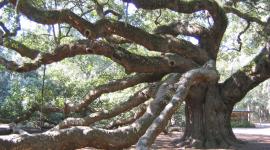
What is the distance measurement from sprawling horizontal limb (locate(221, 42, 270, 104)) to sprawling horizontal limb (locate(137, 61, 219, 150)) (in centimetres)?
170

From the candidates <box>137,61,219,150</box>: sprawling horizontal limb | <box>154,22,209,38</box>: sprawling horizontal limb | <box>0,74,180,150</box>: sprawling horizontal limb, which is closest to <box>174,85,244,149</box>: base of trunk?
<box>137,61,219,150</box>: sprawling horizontal limb

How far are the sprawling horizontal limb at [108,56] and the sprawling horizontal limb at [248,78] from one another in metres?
1.64

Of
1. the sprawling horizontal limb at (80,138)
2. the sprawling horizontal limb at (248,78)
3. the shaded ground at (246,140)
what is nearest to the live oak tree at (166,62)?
the sprawling horizontal limb at (248,78)

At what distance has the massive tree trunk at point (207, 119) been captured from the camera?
12.5 meters

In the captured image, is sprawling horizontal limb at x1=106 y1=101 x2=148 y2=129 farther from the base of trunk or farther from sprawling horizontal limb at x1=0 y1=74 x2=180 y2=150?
sprawling horizontal limb at x1=0 y1=74 x2=180 y2=150

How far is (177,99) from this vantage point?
923 cm

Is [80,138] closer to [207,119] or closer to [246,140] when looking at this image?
[207,119]

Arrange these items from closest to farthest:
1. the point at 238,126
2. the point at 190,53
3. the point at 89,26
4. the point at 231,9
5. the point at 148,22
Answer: the point at 89,26
the point at 190,53
the point at 231,9
the point at 148,22
the point at 238,126

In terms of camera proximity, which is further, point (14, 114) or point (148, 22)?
point (148, 22)

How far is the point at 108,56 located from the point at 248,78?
458cm

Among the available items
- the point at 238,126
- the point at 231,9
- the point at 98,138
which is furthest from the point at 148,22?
the point at 238,126

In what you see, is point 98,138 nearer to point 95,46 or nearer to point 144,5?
point 95,46

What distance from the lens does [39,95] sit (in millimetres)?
16328

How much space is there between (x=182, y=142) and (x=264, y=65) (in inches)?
138
